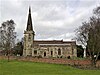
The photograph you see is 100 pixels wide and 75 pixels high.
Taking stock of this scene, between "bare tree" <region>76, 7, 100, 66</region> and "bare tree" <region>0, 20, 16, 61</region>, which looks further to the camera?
"bare tree" <region>0, 20, 16, 61</region>

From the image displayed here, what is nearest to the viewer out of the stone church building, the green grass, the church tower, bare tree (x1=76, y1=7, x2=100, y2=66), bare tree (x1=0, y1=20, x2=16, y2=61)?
the green grass

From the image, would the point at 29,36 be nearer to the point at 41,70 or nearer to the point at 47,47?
the point at 47,47

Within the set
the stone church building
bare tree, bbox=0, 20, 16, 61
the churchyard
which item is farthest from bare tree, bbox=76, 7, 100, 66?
the stone church building

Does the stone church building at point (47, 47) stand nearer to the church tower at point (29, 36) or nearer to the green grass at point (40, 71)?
the church tower at point (29, 36)

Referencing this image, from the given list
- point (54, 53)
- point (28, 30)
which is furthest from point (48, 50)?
point (28, 30)

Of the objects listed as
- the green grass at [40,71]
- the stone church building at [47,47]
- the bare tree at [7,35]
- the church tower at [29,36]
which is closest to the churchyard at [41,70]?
the green grass at [40,71]

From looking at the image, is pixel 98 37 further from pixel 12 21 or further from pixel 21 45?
pixel 21 45

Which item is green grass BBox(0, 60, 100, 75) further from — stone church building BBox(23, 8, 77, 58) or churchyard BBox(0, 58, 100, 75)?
stone church building BBox(23, 8, 77, 58)

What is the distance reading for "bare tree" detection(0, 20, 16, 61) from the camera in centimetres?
9244

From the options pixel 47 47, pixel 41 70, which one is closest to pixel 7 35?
pixel 47 47

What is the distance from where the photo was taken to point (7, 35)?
9469cm

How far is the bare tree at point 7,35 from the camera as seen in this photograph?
303ft

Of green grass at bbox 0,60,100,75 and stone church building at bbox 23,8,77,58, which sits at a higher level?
stone church building at bbox 23,8,77,58

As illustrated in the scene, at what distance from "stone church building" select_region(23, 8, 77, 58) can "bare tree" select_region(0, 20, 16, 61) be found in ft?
99.2
